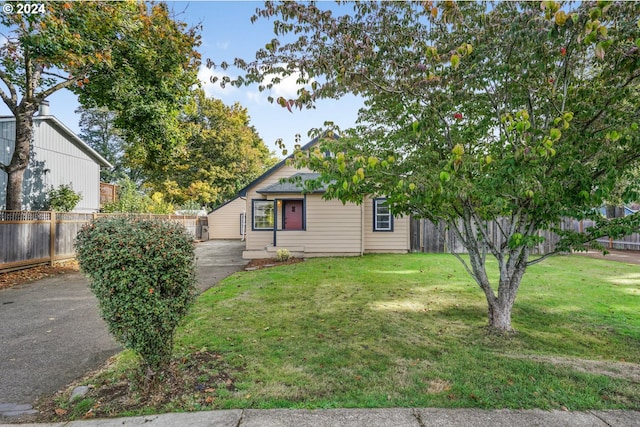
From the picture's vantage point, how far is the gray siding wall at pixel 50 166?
12516mm

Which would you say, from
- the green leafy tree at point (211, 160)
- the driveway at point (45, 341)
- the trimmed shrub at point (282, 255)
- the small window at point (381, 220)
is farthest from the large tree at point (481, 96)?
the green leafy tree at point (211, 160)

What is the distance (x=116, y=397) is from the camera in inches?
112

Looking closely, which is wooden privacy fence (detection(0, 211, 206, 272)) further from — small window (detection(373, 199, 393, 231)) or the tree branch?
small window (detection(373, 199, 393, 231))

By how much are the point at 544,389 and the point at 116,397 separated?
3.87 m

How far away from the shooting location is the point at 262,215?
44.4 ft

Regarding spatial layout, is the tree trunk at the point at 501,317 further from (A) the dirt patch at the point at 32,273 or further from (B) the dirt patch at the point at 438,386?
(A) the dirt patch at the point at 32,273

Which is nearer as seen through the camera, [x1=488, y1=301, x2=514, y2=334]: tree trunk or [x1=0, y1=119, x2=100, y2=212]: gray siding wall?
[x1=488, y1=301, x2=514, y2=334]: tree trunk

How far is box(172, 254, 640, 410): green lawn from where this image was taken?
2865 mm

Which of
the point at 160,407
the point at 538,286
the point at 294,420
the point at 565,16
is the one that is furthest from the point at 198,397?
the point at 538,286

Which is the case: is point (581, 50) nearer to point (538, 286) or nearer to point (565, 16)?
point (565, 16)

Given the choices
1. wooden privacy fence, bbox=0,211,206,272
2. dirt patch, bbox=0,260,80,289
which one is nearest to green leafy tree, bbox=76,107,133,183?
wooden privacy fence, bbox=0,211,206,272

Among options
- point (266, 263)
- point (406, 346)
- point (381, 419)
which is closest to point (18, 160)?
point (266, 263)

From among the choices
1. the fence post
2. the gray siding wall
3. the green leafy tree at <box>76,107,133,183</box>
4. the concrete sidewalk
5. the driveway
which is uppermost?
the green leafy tree at <box>76,107,133,183</box>

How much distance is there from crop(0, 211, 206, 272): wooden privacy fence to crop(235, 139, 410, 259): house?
4000 mm
